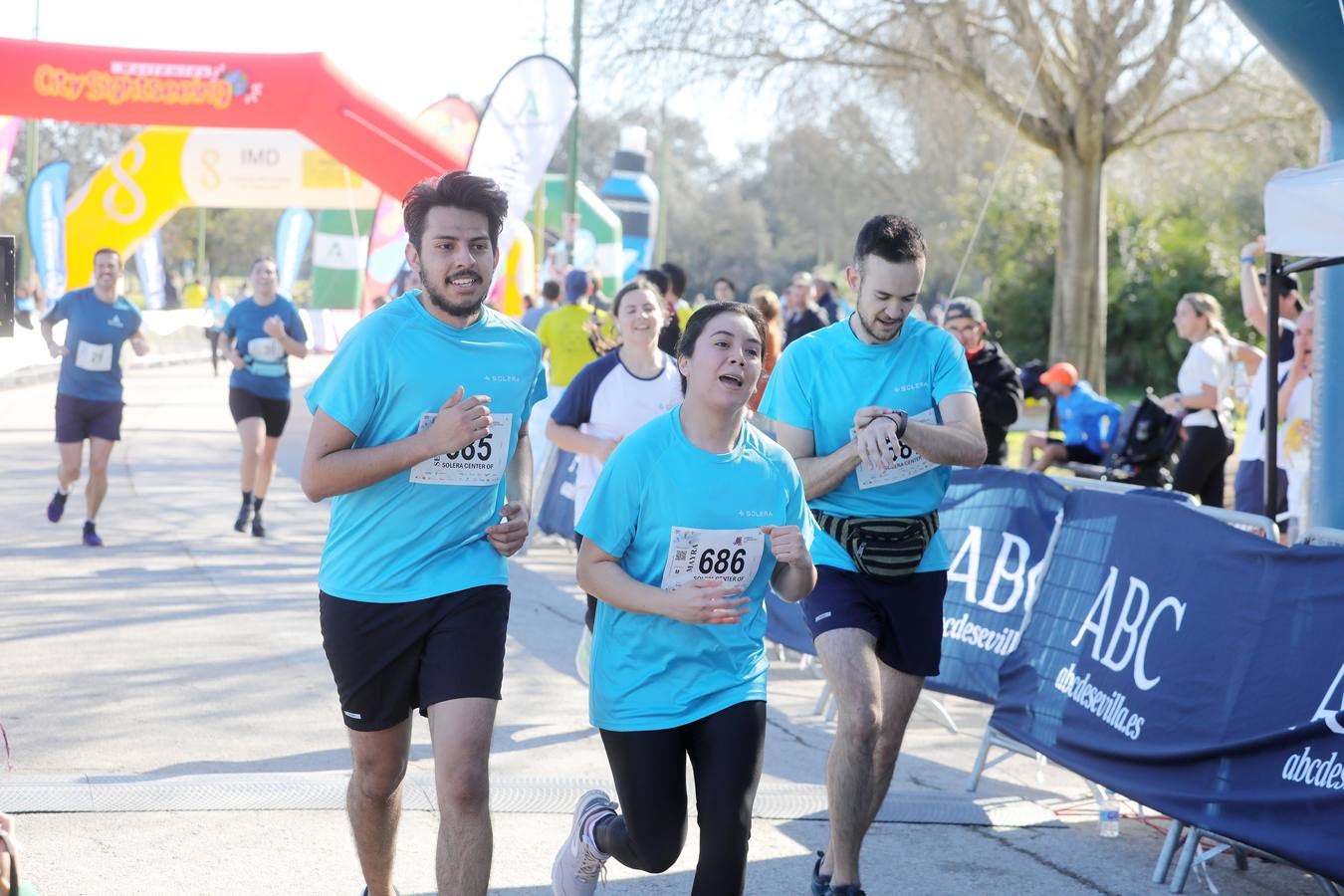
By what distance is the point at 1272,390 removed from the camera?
6.89m

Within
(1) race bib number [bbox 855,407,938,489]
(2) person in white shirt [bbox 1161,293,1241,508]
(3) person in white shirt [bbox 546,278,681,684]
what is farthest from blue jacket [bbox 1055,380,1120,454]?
(1) race bib number [bbox 855,407,938,489]

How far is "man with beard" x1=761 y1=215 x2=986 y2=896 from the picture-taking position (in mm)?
4680

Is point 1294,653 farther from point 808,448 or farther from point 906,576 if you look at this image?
point 808,448

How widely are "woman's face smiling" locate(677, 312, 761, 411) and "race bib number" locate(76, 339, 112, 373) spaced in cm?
828

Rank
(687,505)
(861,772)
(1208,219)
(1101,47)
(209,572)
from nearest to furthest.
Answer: (687,505) < (861,772) < (209,572) < (1101,47) < (1208,219)

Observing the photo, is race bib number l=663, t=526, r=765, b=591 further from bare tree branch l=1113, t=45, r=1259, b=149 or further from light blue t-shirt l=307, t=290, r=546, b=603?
bare tree branch l=1113, t=45, r=1259, b=149

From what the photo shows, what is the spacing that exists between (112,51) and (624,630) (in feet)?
59.1

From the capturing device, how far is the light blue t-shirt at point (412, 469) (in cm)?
401

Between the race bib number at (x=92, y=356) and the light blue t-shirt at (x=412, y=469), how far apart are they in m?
7.73

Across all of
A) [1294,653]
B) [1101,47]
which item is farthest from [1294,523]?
[1101,47]

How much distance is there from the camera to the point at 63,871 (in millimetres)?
4762

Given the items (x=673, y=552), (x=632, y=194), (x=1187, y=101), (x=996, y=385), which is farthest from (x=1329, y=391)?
(x=632, y=194)

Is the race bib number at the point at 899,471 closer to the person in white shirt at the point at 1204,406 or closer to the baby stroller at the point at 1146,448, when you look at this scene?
the person in white shirt at the point at 1204,406

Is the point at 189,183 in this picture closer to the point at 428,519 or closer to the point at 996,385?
the point at 996,385
